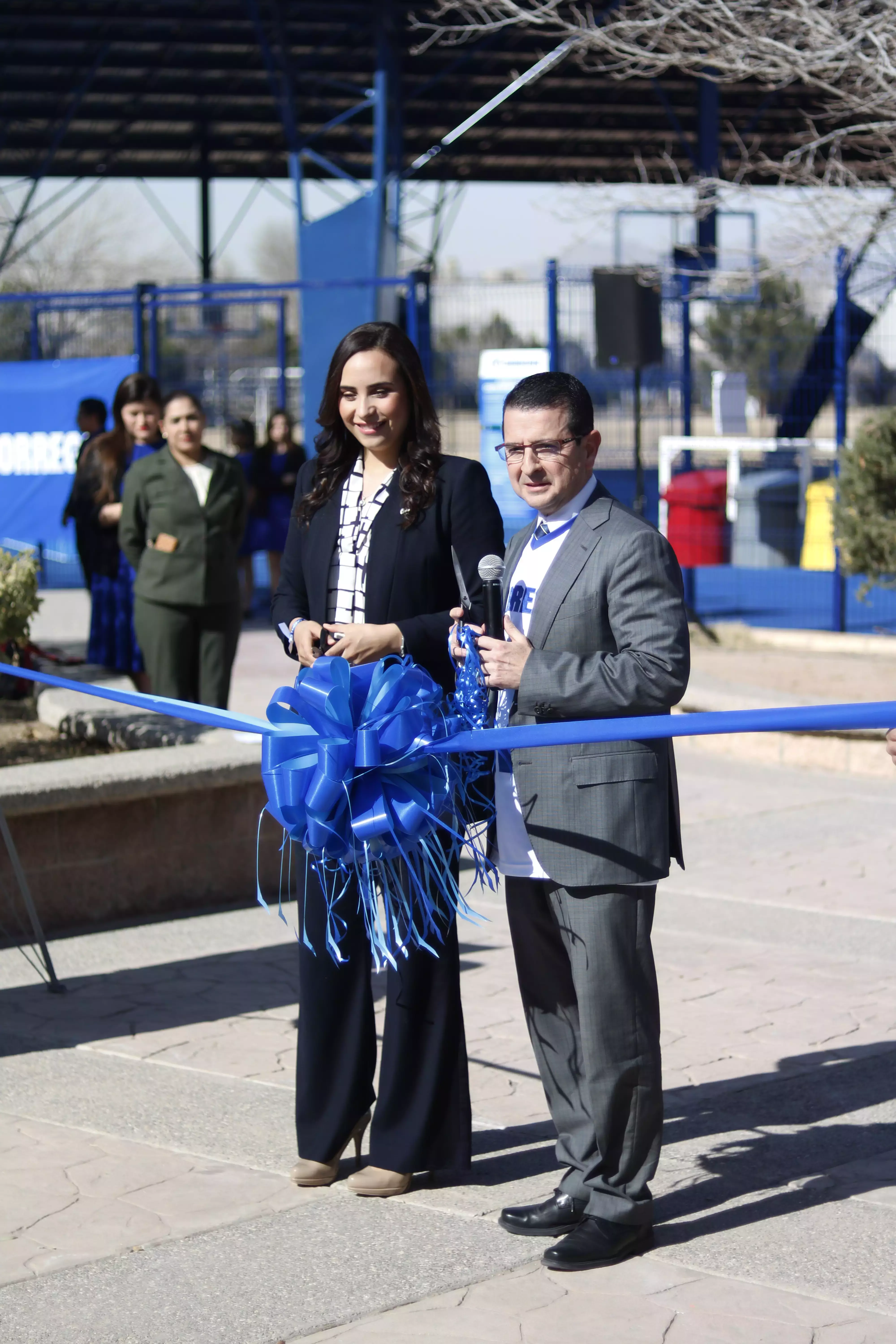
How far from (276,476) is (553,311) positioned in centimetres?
290

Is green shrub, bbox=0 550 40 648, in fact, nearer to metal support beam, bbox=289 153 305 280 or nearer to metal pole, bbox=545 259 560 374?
metal pole, bbox=545 259 560 374

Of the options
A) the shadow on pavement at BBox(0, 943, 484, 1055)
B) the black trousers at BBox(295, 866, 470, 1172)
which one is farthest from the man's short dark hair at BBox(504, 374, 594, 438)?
the shadow on pavement at BBox(0, 943, 484, 1055)

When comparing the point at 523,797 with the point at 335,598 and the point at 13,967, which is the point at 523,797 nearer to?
the point at 335,598

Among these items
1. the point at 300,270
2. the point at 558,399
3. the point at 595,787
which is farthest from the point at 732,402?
the point at 595,787

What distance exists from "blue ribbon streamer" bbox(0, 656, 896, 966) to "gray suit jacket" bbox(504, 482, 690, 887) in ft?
0.23

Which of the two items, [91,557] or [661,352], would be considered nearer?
[91,557]

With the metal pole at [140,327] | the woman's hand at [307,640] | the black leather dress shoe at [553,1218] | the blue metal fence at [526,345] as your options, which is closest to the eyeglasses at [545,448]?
the woman's hand at [307,640]

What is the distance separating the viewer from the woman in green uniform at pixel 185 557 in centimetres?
716

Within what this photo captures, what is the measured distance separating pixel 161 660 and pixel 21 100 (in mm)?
24758

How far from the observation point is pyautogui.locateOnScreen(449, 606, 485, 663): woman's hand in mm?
3455

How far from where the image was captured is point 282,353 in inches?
609

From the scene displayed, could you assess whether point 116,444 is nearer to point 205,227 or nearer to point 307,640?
point 307,640

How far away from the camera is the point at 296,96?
26359 mm

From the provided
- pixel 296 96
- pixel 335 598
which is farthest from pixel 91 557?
pixel 296 96
